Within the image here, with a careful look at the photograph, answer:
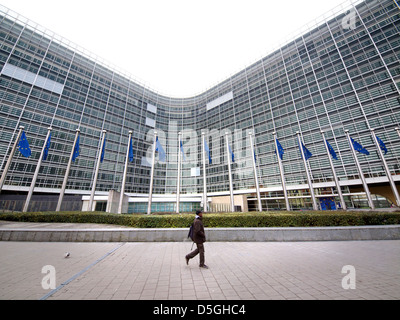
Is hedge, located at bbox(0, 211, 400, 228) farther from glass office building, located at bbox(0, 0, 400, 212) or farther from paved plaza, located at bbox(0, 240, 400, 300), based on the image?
glass office building, located at bbox(0, 0, 400, 212)

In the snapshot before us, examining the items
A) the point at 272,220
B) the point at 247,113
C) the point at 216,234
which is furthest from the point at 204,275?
the point at 247,113

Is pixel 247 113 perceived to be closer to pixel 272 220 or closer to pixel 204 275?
pixel 272 220

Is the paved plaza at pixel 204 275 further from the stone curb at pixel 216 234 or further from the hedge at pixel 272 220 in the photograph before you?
the hedge at pixel 272 220

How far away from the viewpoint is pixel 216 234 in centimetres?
933

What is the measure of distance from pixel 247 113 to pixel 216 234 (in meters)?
40.9

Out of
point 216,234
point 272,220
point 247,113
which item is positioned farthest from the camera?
point 247,113

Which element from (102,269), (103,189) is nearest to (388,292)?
(102,269)

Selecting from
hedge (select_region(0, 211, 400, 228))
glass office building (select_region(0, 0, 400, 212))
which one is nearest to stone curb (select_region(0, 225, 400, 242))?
hedge (select_region(0, 211, 400, 228))

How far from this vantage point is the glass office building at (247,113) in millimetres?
29875

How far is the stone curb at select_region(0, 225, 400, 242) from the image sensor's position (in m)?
8.98

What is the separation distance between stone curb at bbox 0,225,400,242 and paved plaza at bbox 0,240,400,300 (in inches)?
80.6

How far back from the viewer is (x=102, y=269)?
16.3ft

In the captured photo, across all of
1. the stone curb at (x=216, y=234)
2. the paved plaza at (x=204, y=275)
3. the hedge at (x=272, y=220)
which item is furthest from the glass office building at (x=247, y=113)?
the paved plaza at (x=204, y=275)
